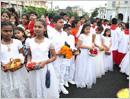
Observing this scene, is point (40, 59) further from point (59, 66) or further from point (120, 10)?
point (120, 10)

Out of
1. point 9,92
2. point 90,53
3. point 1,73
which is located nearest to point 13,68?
point 1,73

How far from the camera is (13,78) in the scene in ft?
8.77

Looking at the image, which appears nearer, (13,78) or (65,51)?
(13,78)

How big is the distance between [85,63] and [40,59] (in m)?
1.75

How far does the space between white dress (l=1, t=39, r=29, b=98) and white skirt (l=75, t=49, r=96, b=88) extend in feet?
5.78

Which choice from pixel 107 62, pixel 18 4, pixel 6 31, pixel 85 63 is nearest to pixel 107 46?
pixel 107 62

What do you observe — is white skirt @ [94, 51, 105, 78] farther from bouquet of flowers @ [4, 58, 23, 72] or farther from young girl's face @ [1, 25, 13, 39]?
young girl's face @ [1, 25, 13, 39]

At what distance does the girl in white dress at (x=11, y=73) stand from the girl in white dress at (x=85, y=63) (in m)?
1.74

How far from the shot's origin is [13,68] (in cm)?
241

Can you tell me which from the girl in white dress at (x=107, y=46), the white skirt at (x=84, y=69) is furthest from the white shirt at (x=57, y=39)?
the girl in white dress at (x=107, y=46)

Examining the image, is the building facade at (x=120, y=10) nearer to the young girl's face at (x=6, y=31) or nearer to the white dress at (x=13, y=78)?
the white dress at (x=13, y=78)

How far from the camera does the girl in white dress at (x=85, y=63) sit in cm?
374

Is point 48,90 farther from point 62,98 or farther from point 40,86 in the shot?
point 62,98

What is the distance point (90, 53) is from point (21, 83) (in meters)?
2.06
